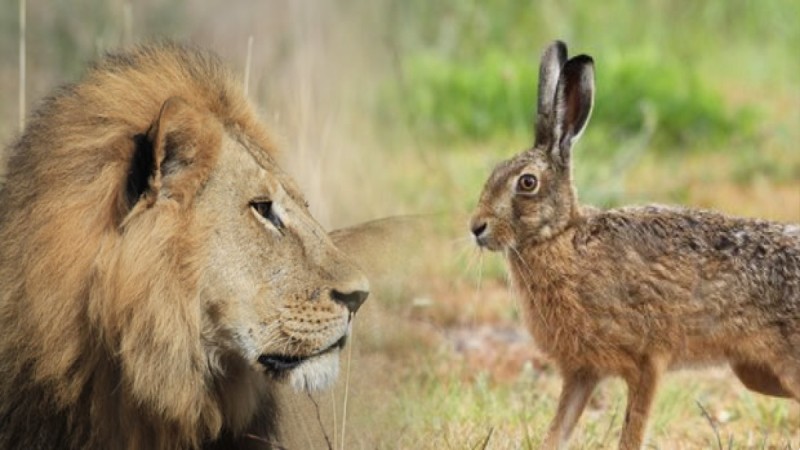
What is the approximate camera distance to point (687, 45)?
14.3m

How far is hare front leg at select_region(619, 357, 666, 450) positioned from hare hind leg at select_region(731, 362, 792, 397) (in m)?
0.32

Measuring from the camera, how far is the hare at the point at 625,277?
5746 millimetres

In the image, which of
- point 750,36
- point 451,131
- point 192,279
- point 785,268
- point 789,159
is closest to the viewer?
point 192,279

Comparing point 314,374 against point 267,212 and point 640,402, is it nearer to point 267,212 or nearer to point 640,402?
point 267,212

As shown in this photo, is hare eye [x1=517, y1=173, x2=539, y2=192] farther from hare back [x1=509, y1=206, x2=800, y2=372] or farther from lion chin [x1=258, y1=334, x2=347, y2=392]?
lion chin [x1=258, y1=334, x2=347, y2=392]

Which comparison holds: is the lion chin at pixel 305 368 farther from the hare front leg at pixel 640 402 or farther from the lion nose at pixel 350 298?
the hare front leg at pixel 640 402

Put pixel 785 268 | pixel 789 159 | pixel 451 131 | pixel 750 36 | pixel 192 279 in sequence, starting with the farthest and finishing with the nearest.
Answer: pixel 750 36 → pixel 451 131 → pixel 789 159 → pixel 785 268 → pixel 192 279

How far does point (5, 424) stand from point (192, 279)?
80 centimetres

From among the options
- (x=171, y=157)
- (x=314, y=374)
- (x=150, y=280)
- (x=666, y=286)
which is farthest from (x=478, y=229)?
(x=150, y=280)

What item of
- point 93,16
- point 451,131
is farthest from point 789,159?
point 93,16

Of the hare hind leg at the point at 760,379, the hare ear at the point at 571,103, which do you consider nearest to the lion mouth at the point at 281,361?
the hare ear at the point at 571,103

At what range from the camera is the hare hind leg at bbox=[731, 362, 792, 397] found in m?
5.87

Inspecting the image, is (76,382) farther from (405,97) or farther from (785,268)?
(405,97)

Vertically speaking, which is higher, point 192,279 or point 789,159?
point 789,159
